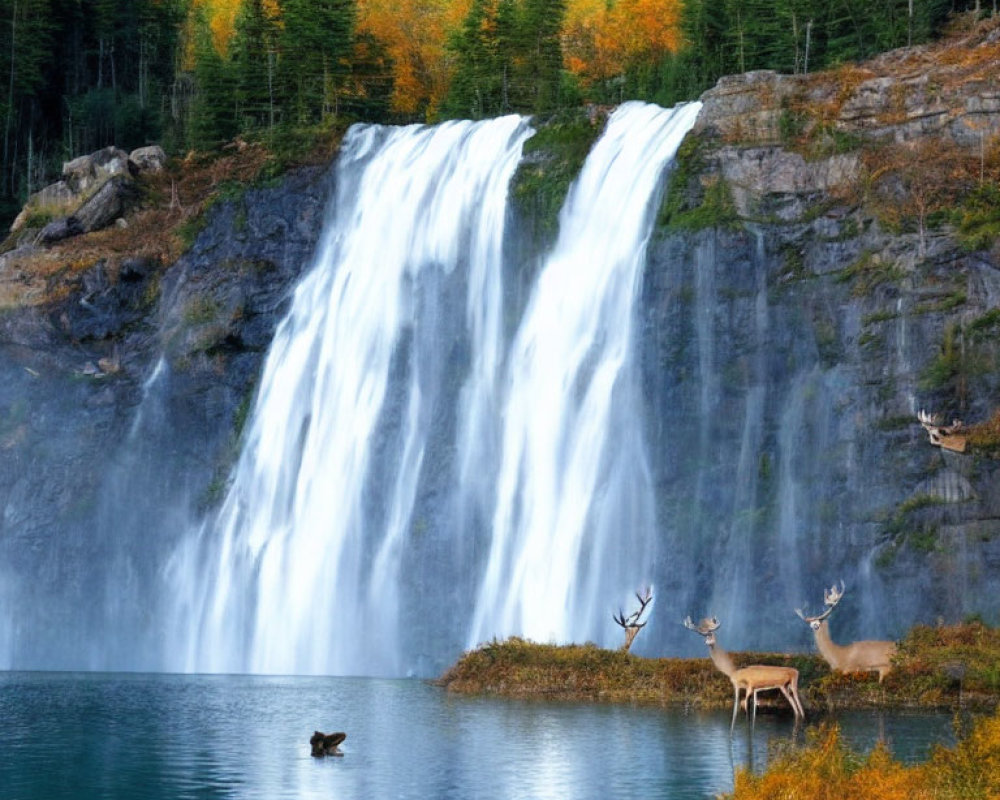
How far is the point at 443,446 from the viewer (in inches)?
1923

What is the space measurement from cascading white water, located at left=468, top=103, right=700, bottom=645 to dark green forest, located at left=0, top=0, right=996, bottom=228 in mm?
14430

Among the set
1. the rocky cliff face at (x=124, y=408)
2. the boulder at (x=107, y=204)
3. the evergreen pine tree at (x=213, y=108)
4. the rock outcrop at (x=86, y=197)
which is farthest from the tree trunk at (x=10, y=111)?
the rocky cliff face at (x=124, y=408)

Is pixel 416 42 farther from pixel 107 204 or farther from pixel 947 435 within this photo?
pixel 947 435

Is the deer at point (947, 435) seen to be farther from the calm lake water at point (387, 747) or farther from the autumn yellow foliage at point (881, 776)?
the autumn yellow foliage at point (881, 776)

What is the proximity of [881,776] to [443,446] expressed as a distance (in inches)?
1331

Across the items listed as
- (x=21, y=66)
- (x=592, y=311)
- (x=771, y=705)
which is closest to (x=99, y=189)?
(x=21, y=66)

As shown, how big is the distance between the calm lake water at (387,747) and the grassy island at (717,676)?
54.8 inches

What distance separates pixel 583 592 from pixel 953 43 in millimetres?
22121

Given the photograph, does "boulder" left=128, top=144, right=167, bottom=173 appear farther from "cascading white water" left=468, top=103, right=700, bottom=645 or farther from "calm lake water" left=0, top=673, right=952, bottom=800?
"calm lake water" left=0, top=673, right=952, bottom=800

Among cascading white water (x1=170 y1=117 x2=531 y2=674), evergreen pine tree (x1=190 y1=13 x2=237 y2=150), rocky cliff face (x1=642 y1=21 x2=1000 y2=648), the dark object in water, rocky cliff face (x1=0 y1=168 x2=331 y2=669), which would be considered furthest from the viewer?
evergreen pine tree (x1=190 y1=13 x2=237 y2=150)

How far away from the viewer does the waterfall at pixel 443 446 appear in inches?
1758

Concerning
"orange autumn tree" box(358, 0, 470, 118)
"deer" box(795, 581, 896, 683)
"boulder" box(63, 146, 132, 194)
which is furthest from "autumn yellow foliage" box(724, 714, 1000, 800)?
"orange autumn tree" box(358, 0, 470, 118)

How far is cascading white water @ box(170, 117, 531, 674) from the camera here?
48.1 meters

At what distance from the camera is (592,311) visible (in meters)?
47.5
